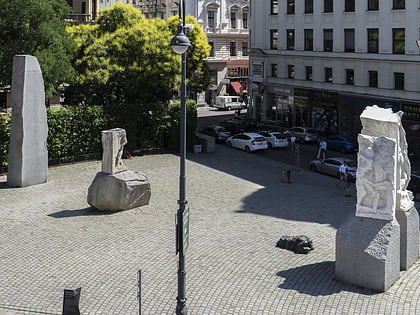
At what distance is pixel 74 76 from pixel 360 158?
26264 millimetres

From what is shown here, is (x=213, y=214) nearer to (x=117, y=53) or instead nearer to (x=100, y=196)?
(x=100, y=196)

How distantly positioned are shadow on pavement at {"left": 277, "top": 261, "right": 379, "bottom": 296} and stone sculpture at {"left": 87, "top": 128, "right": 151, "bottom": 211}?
9904 millimetres

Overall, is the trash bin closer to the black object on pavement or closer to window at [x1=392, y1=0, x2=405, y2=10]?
the black object on pavement

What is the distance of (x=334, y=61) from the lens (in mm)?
A: 51375

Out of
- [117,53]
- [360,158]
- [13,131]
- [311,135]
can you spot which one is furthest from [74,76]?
[360,158]

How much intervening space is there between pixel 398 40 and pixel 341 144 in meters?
8.03

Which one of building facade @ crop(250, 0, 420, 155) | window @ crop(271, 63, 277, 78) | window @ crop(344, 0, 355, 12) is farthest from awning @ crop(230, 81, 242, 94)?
window @ crop(344, 0, 355, 12)

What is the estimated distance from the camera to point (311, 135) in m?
50.3

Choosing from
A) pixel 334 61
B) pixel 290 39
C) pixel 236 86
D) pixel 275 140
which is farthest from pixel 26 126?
pixel 236 86

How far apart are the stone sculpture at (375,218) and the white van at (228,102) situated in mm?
54403

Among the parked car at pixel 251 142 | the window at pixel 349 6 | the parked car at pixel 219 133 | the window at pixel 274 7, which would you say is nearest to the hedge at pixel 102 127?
the parked car at pixel 251 142

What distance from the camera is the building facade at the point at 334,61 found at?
148 ft

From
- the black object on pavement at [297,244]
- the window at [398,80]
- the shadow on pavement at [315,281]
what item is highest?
the window at [398,80]

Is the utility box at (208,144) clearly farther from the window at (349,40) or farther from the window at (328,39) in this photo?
the window at (328,39)
